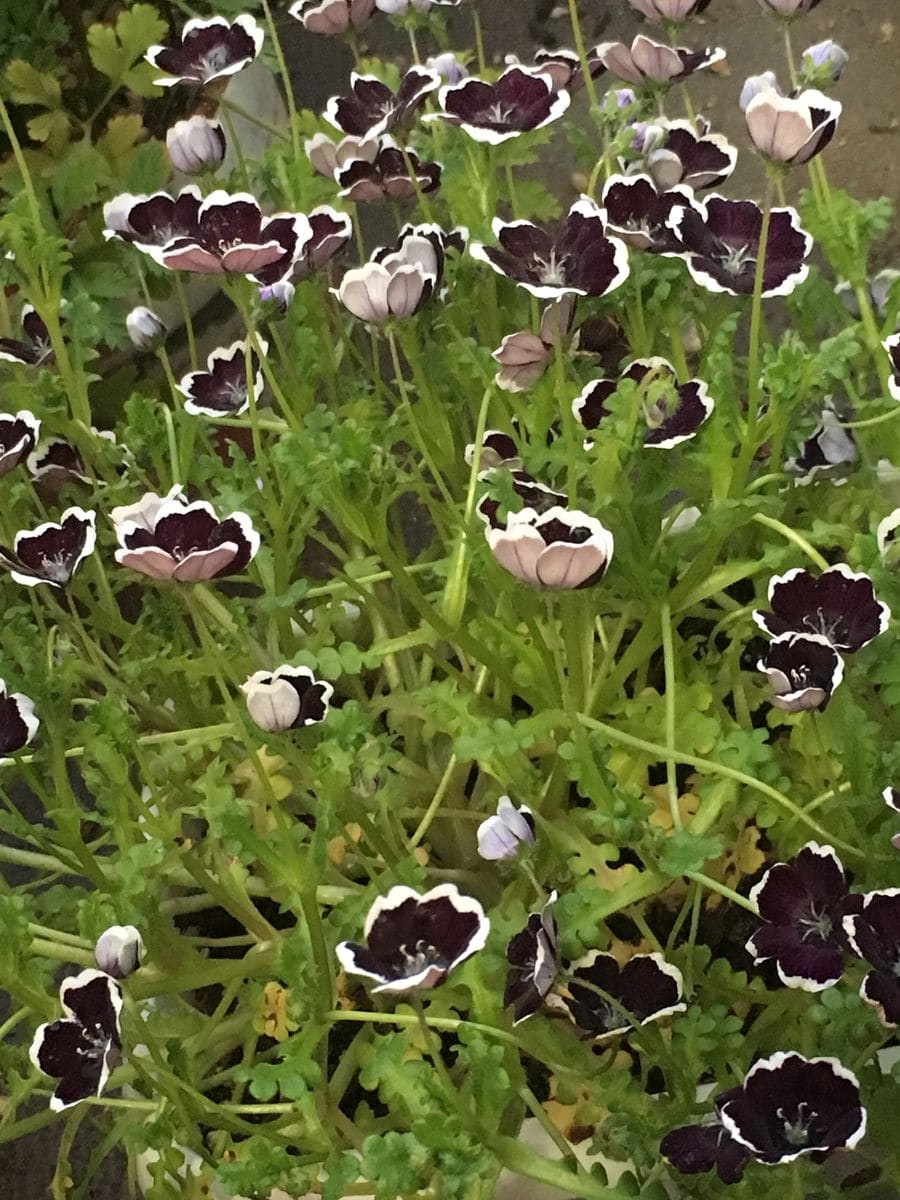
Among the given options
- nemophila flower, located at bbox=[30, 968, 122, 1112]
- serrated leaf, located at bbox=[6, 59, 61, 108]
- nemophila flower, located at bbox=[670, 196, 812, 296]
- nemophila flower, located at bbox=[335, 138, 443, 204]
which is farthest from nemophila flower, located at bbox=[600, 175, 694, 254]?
serrated leaf, located at bbox=[6, 59, 61, 108]

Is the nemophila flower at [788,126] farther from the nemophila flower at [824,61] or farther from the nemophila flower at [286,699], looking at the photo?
the nemophila flower at [286,699]

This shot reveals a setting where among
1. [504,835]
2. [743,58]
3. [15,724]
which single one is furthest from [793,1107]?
[743,58]

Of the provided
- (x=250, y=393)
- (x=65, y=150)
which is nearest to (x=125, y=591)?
(x=65, y=150)

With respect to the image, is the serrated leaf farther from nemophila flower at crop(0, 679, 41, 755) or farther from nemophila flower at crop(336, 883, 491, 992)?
nemophila flower at crop(336, 883, 491, 992)

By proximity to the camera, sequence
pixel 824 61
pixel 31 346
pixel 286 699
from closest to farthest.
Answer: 1. pixel 286 699
2. pixel 824 61
3. pixel 31 346

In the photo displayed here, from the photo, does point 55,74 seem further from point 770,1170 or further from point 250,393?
point 770,1170

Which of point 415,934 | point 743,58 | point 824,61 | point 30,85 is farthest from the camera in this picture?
point 743,58

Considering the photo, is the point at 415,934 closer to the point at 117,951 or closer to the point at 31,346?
the point at 117,951
